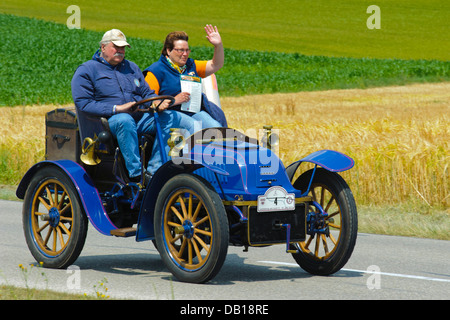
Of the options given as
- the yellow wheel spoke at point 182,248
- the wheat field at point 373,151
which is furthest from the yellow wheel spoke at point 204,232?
the wheat field at point 373,151

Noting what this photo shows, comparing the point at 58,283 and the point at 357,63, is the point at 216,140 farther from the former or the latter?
the point at 357,63

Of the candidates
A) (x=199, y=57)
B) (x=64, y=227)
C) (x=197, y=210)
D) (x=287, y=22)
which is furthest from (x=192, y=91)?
(x=287, y=22)

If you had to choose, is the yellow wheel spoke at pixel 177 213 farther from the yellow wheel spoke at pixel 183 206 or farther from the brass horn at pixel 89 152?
the brass horn at pixel 89 152

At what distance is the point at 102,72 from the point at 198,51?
154 ft

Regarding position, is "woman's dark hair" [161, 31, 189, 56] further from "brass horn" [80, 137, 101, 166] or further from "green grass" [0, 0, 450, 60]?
"green grass" [0, 0, 450, 60]

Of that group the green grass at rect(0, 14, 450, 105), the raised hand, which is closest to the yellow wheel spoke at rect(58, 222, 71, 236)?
the raised hand

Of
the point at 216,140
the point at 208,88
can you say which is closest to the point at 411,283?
the point at 216,140

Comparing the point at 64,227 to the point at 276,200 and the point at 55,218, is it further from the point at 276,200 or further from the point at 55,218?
the point at 276,200

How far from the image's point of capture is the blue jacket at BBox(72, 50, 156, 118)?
8117mm

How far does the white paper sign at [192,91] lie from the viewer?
8.23 metres

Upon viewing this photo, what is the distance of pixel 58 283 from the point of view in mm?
7500

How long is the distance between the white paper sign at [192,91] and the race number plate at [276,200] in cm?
137

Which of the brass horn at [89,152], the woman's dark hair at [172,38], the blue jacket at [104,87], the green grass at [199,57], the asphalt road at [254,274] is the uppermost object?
the green grass at [199,57]
